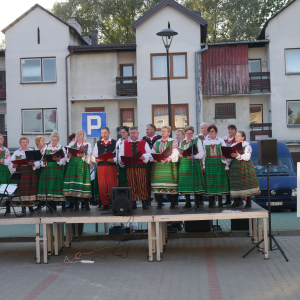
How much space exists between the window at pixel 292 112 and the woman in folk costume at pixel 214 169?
18.7 metres

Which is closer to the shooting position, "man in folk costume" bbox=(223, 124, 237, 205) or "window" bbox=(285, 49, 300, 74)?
"man in folk costume" bbox=(223, 124, 237, 205)

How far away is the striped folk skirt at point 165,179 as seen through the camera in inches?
391

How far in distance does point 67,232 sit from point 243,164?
4.20m

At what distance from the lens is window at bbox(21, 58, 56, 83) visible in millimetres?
28156

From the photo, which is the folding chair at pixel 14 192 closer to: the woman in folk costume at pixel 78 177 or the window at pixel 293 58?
the woman in folk costume at pixel 78 177

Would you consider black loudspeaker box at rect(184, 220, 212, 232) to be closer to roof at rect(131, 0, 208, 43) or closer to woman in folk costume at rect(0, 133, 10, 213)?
woman in folk costume at rect(0, 133, 10, 213)

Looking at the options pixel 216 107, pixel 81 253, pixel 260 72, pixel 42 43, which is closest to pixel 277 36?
pixel 260 72

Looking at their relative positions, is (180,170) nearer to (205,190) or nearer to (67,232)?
(205,190)

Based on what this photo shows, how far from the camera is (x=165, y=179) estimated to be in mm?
9930

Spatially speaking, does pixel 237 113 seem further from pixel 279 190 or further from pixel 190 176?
pixel 190 176

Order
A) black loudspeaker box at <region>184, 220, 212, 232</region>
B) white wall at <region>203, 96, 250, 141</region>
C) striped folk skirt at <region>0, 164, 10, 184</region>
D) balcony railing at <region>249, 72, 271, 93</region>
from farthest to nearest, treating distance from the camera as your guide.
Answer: white wall at <region>203, 96, 250, 141</region> < balcony railing at <region>249, 72, 271, 93</region> < black loudspeaker box at <region>184, 220, 212, 232</region> < striped folk skirt at <region>0, 164, 10, 184</region>

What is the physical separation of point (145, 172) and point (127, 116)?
62.6 ft

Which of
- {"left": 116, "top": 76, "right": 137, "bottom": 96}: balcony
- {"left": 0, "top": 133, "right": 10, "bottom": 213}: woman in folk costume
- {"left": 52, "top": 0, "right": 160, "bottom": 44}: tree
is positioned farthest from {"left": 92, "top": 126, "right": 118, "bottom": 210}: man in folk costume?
{"left": 52, "top": 0, "right": 160, "bottom": 44}: tree

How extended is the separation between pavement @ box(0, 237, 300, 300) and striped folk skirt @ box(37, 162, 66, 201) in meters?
1.25
